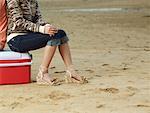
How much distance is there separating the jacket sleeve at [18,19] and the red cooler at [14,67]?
13.4 inches

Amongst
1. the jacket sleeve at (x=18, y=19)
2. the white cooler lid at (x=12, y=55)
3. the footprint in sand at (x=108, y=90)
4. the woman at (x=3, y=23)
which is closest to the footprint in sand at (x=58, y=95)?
the footprint in sand at (x=108, y=90)

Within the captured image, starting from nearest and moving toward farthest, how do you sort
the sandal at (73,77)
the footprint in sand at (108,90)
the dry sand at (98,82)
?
1. the dry sand at (98,82)
2. the footprint in sand at (108,90)
3. the sandal at (73,77)

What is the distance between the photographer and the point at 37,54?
10.1m

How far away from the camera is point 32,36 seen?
7.23 m

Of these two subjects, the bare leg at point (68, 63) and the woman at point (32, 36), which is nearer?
the woman at point (32, 36)

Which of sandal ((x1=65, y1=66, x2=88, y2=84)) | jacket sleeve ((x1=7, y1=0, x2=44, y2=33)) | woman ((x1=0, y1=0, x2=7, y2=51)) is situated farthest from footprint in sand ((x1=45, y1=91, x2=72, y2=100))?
woman ((x1=0, y1=0, x2=7, y2=51))

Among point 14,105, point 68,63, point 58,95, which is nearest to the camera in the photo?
point 14,105

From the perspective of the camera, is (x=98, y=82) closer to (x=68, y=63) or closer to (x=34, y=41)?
(x=68, y=63)

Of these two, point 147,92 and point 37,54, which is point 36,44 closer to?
point 147,92

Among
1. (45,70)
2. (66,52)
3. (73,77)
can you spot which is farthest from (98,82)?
(45,70)

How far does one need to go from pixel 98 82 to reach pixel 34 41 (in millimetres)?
951

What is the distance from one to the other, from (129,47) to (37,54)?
2091 mm

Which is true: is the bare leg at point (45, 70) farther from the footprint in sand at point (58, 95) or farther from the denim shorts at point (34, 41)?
the footprint in sand at point (58, 95)

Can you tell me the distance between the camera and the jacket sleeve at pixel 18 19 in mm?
7133
